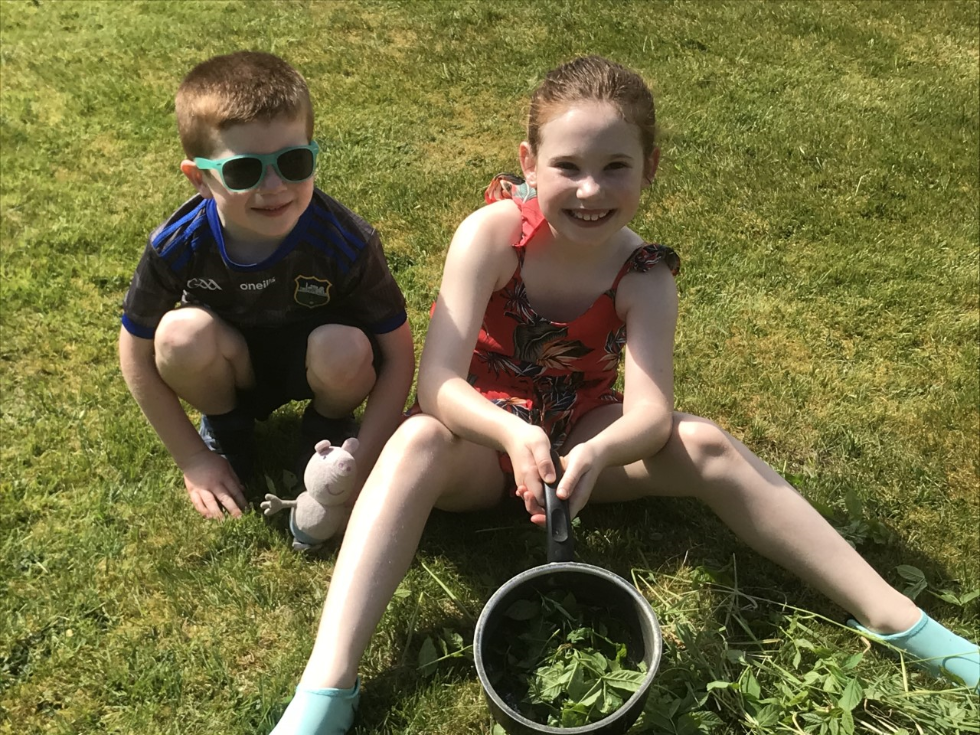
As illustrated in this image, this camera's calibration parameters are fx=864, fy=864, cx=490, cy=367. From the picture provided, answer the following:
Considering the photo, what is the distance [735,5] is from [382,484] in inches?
216

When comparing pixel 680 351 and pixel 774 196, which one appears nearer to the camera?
pixel 680 351

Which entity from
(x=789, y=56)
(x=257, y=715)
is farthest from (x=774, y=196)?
(x=257, y=715)

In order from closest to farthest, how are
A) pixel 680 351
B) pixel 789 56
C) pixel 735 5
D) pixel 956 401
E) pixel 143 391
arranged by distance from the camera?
pixel 143 391
pixel 956 401
pixel 680 351
pixel 789 56
pixel 735 5

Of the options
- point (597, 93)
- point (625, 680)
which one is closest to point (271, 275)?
point (597, 93)

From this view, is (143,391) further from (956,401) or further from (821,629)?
(956,401)

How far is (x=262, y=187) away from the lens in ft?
6.99

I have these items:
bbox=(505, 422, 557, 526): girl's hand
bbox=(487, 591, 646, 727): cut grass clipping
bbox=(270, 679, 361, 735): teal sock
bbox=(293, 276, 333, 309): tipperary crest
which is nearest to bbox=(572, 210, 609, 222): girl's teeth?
bbox=(505, 422, 557, 526): girl's hand

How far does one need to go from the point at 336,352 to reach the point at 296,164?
0.52 meters

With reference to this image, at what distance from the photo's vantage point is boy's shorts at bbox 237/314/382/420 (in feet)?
8.21

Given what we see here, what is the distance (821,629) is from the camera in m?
2.25

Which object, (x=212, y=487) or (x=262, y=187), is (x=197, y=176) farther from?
(x=212, y=487)

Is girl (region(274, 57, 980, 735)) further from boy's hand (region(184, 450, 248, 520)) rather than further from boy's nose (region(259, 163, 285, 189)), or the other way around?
boy's hand (region(184, 450, 248, 520))

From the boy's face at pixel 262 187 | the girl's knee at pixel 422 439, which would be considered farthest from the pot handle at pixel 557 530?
the boy's face at pixel 262 187

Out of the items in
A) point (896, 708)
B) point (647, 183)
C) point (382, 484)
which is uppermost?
point (647, 183)
